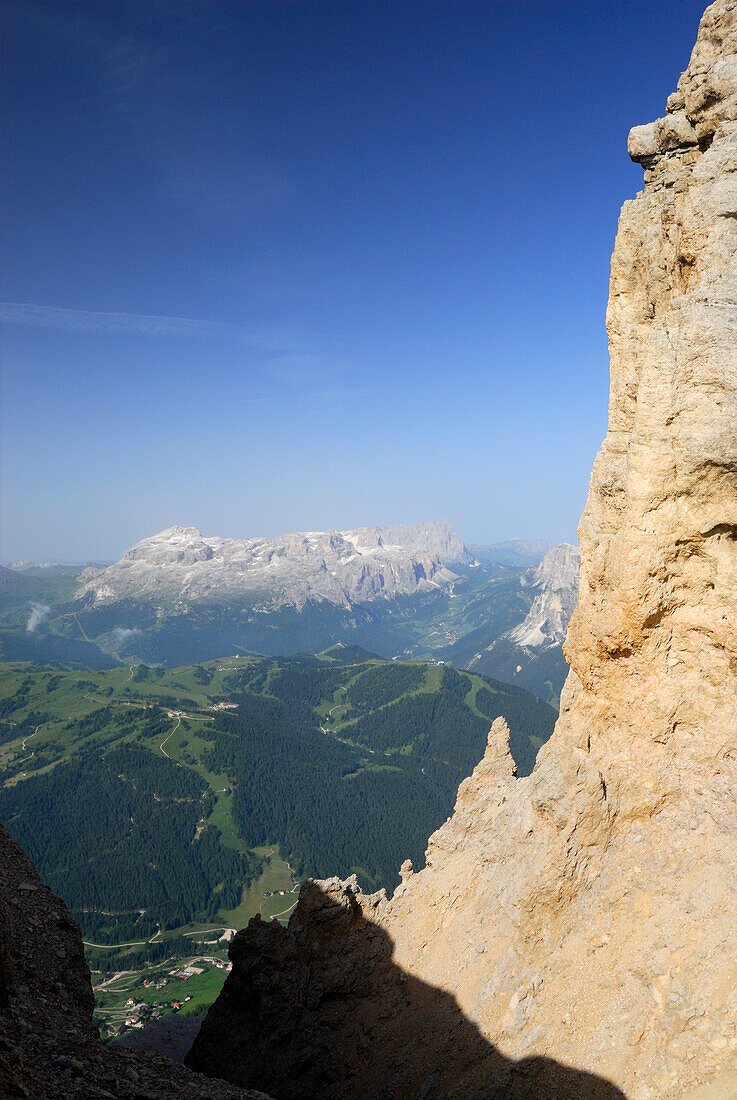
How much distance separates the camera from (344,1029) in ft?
102

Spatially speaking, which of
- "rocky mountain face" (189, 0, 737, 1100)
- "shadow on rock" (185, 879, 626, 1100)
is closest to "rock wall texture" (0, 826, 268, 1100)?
"shadow on rock" (185, 879, 626, 1100)

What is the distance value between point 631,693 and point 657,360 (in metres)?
12.9

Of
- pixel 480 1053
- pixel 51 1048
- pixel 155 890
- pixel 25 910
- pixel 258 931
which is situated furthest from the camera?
pixel 155 890

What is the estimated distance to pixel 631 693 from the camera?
2355 centimetres

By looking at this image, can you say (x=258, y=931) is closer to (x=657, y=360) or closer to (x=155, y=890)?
(x=657, y=360)

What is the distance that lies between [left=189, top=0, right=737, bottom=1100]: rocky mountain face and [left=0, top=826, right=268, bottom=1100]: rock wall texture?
35.9ft

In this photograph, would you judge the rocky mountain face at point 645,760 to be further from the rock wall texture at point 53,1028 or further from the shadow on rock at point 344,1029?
the rock wall texture at point 53,1028

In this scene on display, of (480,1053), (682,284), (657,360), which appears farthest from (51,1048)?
(682,284)

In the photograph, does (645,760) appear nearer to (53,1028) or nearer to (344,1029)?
(344,1029)

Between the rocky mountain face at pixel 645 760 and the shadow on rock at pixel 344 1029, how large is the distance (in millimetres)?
183

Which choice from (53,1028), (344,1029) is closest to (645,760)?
(344,1029)

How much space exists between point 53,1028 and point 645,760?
76.4 feet

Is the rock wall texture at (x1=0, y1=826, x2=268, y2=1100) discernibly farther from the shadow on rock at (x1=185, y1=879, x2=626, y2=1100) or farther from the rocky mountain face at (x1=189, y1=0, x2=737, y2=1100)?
the rocky mountain face at (x1=189, y1=0, x2=737, y2=1100)

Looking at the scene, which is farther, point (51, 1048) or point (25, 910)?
point (25, 910)
